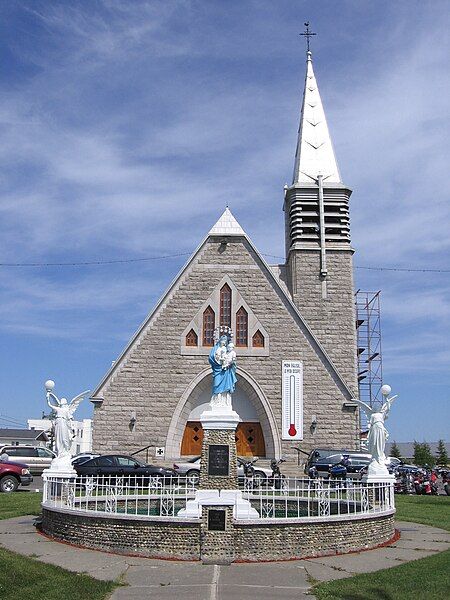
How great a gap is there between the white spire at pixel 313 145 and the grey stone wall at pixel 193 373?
24.6 feet

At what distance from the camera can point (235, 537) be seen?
1116 centimetres

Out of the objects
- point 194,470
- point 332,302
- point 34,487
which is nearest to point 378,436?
point 194,470

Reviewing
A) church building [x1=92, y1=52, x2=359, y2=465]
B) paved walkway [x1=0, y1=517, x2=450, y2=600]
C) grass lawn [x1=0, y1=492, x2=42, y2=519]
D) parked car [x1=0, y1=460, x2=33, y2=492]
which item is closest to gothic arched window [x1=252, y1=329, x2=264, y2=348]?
church building [x1=92, y1=52, x2=359, y2=465]

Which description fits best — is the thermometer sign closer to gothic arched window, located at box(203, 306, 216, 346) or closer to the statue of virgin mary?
gothic arched window, located at box(203, 306, 216, 346)

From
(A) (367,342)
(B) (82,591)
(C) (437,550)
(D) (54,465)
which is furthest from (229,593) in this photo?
(A) (367,342)

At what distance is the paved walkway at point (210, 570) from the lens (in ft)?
28.9

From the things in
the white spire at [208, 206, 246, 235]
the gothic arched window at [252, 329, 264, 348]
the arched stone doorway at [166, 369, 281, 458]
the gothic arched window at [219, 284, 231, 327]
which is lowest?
the arched stone doorway at [166, 369, 281, 458]

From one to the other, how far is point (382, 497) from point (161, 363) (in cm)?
1701

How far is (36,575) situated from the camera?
9328 millimetres

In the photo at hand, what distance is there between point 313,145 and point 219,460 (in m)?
27.4

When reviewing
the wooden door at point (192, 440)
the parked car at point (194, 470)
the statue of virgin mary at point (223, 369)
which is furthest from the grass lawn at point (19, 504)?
the wooden door at point (192, 440)

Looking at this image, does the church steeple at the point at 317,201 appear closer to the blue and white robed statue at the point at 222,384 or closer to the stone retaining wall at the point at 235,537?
the blue and white robed statue at the point at 222,384

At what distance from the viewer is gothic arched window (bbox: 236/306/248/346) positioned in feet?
99.2

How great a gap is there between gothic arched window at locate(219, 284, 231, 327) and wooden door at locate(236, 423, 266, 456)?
4.76m
